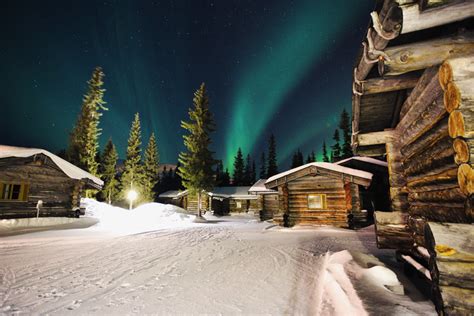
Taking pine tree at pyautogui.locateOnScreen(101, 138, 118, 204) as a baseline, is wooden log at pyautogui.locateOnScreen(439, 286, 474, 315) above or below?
below

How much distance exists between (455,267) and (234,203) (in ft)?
115

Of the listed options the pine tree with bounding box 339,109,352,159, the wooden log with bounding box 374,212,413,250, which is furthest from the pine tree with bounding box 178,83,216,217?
the pine tree with bounding box 339,109,352,159

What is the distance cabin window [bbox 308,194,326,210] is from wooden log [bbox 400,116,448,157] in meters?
10.4

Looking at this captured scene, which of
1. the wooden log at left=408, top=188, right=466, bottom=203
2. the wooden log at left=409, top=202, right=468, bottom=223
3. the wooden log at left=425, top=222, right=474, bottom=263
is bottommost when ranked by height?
the wooden log at left=425, top=222, right=474, bottom=263

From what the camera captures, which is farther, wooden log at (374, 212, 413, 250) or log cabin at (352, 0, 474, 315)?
wooden log at (374, 212, 413, 250)

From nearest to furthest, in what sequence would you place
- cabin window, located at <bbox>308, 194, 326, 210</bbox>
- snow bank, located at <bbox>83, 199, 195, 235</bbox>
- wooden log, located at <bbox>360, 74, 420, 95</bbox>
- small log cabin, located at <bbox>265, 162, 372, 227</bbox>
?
wooden log, located at <bbox>360, 74, 420, 95</bbox>
small log cabin, located at <bbox>265, 162, 372, 227</bbox>
cabin window, located at <bbox>308, 194, 326, 210</bbox>
snow bank, located at <bbox>83, 199, 195, 235</bbox>

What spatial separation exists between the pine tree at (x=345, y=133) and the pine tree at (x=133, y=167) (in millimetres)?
35738

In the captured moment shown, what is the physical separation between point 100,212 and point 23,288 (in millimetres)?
16403

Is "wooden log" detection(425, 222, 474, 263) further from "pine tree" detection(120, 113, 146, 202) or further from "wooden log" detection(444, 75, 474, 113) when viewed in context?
"pine tree" detection(120, 113, 146, 202)

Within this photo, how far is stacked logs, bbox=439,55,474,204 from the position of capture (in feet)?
8.55

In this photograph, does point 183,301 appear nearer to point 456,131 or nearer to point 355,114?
A: point 456,131

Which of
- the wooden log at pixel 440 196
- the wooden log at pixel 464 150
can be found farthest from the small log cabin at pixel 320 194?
the wooden log at pixel 464 150

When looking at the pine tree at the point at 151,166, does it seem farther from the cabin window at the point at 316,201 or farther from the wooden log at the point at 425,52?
the wooden log at the point at 425,52

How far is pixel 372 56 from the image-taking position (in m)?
3.13
